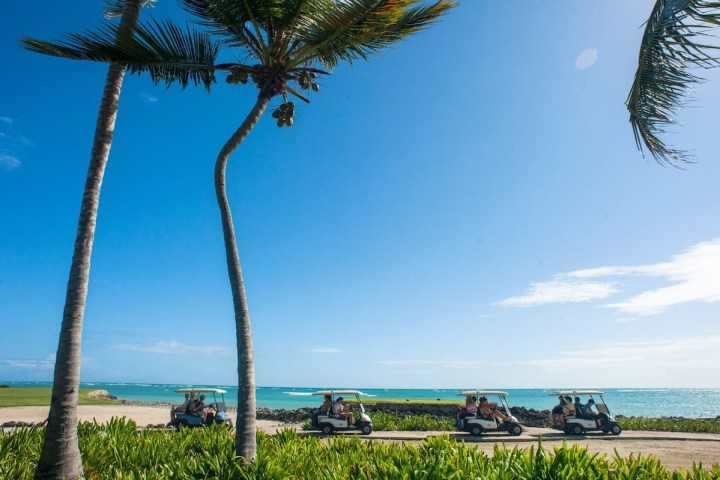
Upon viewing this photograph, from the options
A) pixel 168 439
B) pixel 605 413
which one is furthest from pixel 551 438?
pixel 168 439

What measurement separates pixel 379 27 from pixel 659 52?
4.42m

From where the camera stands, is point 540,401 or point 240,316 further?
point 540,401

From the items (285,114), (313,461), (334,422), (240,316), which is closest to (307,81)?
(285,114)

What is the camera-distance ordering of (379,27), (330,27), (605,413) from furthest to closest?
(605,413) < (379,27) < (330,27)

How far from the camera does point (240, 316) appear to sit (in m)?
6.96

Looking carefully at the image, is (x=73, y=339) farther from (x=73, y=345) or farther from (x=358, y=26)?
(x=358, y=26)

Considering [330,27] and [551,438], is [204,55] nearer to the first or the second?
[330,27]

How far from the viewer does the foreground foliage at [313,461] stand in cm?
564

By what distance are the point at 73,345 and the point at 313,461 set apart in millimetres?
3639

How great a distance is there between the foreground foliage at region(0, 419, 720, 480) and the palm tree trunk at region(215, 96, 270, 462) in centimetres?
33

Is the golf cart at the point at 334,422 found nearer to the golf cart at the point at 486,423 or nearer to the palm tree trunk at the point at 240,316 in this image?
the golf cart at the point at 486,423

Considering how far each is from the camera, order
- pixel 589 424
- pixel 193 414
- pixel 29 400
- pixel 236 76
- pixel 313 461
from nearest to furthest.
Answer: pixel 313 461
pixel 236 76
pixel 193 414
pixel 589 424
pixel 29 400

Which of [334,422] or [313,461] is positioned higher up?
[313,461]

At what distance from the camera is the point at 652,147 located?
208 inches
